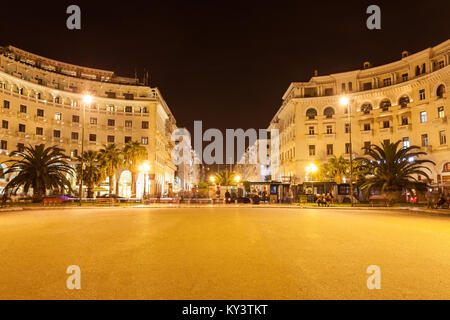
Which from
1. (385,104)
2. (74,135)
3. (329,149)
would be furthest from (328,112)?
(74,135)

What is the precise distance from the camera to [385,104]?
Result: 160 ft

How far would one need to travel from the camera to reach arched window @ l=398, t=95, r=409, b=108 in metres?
46.1

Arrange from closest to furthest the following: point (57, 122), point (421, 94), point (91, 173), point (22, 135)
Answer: point (91, 173) → point (421, 94) → point (22, 135) → point (57, 122)

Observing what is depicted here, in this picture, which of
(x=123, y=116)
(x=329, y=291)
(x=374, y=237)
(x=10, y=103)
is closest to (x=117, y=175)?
(x=123, y=116)

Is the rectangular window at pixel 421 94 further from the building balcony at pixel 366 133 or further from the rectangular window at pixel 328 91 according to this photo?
the rectangular window at pixel 328 91

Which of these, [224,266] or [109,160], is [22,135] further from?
[224,266]

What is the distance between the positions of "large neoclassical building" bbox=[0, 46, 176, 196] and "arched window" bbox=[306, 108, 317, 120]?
27.4 m

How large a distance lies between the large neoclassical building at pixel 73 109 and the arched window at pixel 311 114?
27425 millimetres

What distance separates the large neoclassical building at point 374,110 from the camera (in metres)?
41.2

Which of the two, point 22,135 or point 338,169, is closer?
point 338,169

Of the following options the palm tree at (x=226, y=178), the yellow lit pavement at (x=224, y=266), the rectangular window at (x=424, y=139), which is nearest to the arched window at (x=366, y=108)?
the rectangular window at (x=424, y=139)

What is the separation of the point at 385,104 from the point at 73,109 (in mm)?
51378

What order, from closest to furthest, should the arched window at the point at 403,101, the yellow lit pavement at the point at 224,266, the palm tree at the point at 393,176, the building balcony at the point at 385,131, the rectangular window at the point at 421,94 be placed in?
the yellow lit pavement at the point at 224,266
the palm tree at the point at 393,176
the rectangular window at the point at 421,94
the arched window at the point at 403,101
the building balcony at the point at 385,131
